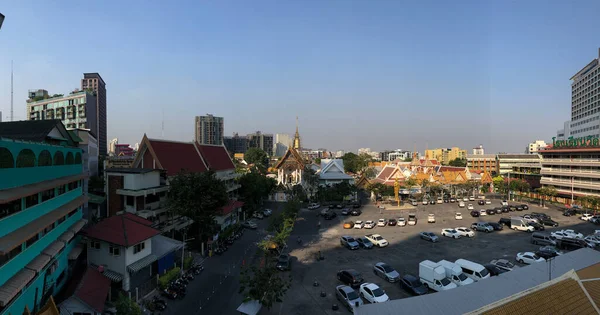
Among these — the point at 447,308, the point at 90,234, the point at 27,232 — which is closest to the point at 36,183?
the point at 27,232

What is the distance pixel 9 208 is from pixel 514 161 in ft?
322

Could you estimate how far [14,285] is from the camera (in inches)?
475

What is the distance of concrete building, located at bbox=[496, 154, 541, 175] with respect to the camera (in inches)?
3164

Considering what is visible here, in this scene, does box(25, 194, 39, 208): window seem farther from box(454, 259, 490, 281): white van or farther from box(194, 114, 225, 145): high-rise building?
box(194, 114, 225, 145): high-rise building

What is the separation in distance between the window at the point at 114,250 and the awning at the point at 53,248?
98.5 inches

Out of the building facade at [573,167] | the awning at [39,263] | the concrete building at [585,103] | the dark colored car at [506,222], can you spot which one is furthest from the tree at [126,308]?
the concrete building at [585,103]

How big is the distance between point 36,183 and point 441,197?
56.1m

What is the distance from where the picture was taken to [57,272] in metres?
18.1

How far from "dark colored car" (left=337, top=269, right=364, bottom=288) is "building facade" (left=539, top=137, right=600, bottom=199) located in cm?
4747

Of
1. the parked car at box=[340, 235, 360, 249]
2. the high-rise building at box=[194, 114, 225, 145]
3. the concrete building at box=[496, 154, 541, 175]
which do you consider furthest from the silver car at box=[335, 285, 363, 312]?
the high-rise building at box=[194, 114, 225, 145]

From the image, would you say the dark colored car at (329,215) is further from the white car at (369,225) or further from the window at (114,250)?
the window at (114,250)

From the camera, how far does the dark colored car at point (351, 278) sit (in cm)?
2083

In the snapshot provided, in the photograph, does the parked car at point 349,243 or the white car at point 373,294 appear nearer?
the white car at point 373,294

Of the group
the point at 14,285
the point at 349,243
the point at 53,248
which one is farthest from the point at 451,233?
the point at 14,285
